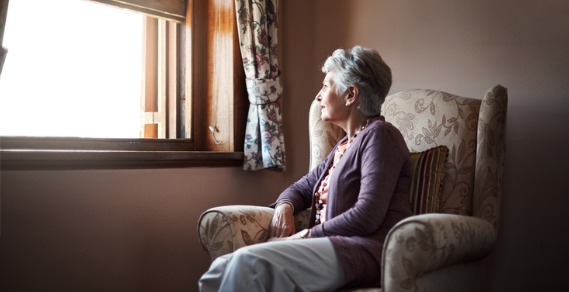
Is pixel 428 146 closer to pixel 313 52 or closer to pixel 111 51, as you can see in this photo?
pixel 313 52

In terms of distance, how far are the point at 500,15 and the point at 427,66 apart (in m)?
0.36

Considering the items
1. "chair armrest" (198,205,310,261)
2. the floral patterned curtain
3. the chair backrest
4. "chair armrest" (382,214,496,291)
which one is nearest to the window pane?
the floral patterned curtain

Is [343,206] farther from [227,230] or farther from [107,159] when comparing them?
[107,159]

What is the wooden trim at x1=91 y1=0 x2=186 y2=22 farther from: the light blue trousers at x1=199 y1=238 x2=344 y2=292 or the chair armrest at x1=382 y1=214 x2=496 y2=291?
the chair armrest at x1=382 y1=214 x2=496 y2=291

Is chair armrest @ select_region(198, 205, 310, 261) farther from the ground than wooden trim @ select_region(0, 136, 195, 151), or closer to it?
closer to it

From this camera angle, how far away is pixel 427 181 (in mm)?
1800

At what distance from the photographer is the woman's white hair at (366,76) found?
1.80 m

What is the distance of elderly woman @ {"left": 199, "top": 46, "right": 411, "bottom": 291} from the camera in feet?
4.64

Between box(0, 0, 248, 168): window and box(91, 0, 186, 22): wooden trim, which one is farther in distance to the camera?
box(0, 0, 248, 168): window

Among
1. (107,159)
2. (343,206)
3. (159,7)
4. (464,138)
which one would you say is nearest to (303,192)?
(343,206)

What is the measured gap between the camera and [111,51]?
239 centimetres

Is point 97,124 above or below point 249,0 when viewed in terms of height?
below

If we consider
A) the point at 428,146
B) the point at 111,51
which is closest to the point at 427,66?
the point at 428,146

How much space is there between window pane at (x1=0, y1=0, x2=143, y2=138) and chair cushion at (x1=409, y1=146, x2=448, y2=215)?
4.21 ft
